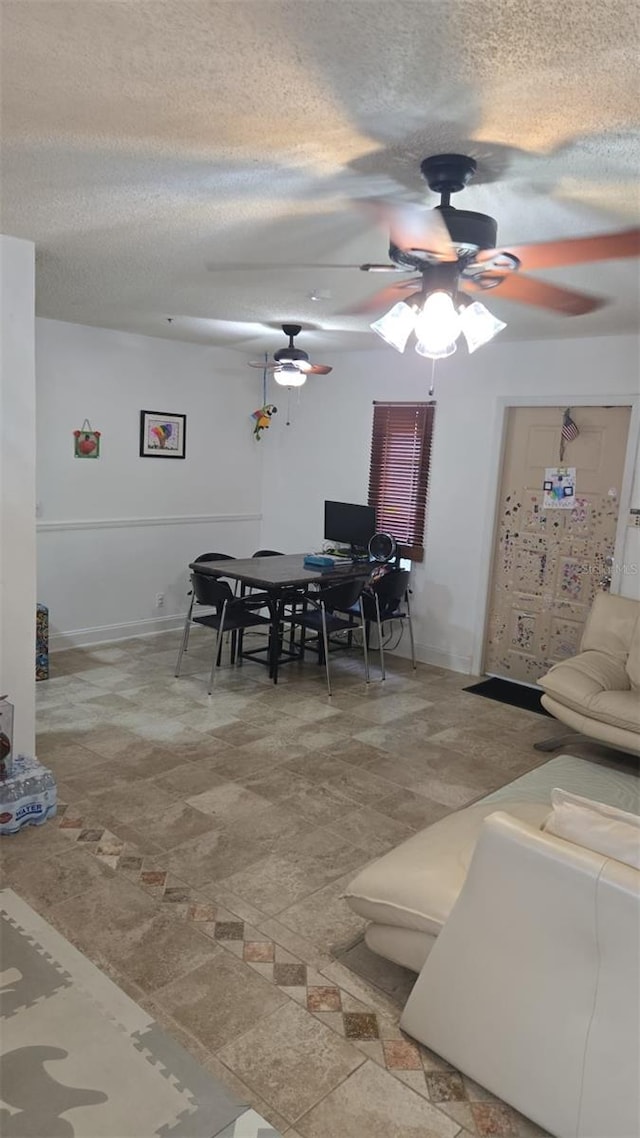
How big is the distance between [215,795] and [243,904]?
2.77 ft

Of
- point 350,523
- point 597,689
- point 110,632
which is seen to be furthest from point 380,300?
point 110,632

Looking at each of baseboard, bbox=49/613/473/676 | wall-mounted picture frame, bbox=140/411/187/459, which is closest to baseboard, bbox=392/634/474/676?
baseboard, bbox=49/613/473/676

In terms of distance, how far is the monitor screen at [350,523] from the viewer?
5594 mm

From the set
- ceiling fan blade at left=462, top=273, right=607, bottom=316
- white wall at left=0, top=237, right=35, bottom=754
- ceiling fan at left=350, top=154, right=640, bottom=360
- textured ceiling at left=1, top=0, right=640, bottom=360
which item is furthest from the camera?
ceiling fan blade at left=462, top=273, right=607, bottom=316

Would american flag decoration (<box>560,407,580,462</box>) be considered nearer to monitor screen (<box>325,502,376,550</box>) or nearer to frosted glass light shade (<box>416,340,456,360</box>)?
monitor screen (<box>325,502,376,550</box>)

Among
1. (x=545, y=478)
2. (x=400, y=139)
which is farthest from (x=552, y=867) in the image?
(x=545, y=478)

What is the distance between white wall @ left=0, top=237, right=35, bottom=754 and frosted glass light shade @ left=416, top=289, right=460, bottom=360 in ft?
5.84

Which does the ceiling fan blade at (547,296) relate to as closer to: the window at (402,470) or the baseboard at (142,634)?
the window at (402,470)

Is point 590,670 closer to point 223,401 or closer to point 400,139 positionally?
point 400,139

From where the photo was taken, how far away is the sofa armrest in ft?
5.15

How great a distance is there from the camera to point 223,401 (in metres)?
6.41

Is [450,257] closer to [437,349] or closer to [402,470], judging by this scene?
[437,349]

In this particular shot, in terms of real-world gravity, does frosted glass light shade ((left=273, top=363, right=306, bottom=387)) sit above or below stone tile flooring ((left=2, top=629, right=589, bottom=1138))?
above

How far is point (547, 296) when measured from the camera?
3.56 meters
